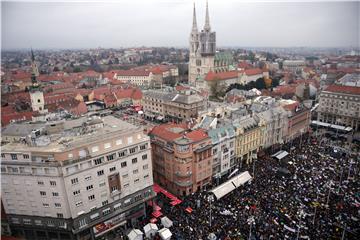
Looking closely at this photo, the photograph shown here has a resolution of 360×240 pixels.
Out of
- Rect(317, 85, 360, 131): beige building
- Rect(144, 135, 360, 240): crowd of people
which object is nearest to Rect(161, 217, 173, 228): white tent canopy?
Rect(144, 135, 360, 240): crowd of people

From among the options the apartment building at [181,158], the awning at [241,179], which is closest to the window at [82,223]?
the apartment building at [181,158]

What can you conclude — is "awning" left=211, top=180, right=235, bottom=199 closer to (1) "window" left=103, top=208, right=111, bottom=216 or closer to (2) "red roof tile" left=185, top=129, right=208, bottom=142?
(2) "red roof tile" left=185, top=129, right=208, bottom=142

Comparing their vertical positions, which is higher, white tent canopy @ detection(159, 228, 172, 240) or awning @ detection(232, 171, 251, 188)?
awning @ detection(232, 171, 251, 188)

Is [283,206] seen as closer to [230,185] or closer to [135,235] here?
[230,185]

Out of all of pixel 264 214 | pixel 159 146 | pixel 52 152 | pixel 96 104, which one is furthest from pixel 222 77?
pixel 52 152

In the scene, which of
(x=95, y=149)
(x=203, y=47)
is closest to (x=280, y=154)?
(x=95, y=149)

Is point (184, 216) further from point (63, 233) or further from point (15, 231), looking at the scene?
point (15, 231)
